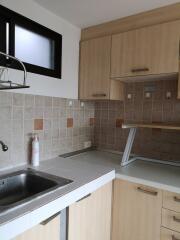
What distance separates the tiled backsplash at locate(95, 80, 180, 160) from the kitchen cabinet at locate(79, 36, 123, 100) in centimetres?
17

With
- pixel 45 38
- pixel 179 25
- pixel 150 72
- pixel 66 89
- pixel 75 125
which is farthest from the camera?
pixel 75 125

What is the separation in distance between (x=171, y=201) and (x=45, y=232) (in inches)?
31.1

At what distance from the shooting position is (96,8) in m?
1.53

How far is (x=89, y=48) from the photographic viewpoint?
1.87 m

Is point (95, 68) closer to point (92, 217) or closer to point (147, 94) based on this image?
point (147, 94)

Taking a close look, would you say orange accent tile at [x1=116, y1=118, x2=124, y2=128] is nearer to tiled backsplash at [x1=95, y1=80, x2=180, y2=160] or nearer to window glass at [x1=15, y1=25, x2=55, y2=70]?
tiled backsplash at [x1=95, y1=80, x2=180, y2=160]

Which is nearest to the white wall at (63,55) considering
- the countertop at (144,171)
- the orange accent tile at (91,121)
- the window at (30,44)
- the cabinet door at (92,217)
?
the window at (30,44)

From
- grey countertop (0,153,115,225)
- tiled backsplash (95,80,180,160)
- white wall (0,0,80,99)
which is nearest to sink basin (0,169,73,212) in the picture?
grey countertop (0,153,115,225)

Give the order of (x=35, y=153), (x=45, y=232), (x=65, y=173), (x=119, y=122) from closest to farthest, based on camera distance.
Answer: (x=45, y=232)
(x=65, y=173)
(x=35, y=153)
(x=119, y=122)

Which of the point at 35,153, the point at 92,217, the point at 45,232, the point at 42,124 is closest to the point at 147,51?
the point at 42,124

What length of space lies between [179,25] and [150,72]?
0.38m

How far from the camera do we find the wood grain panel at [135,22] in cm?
146

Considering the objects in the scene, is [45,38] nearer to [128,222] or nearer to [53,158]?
[53,158]

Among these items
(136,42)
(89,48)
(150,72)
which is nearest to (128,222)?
(150,72)
